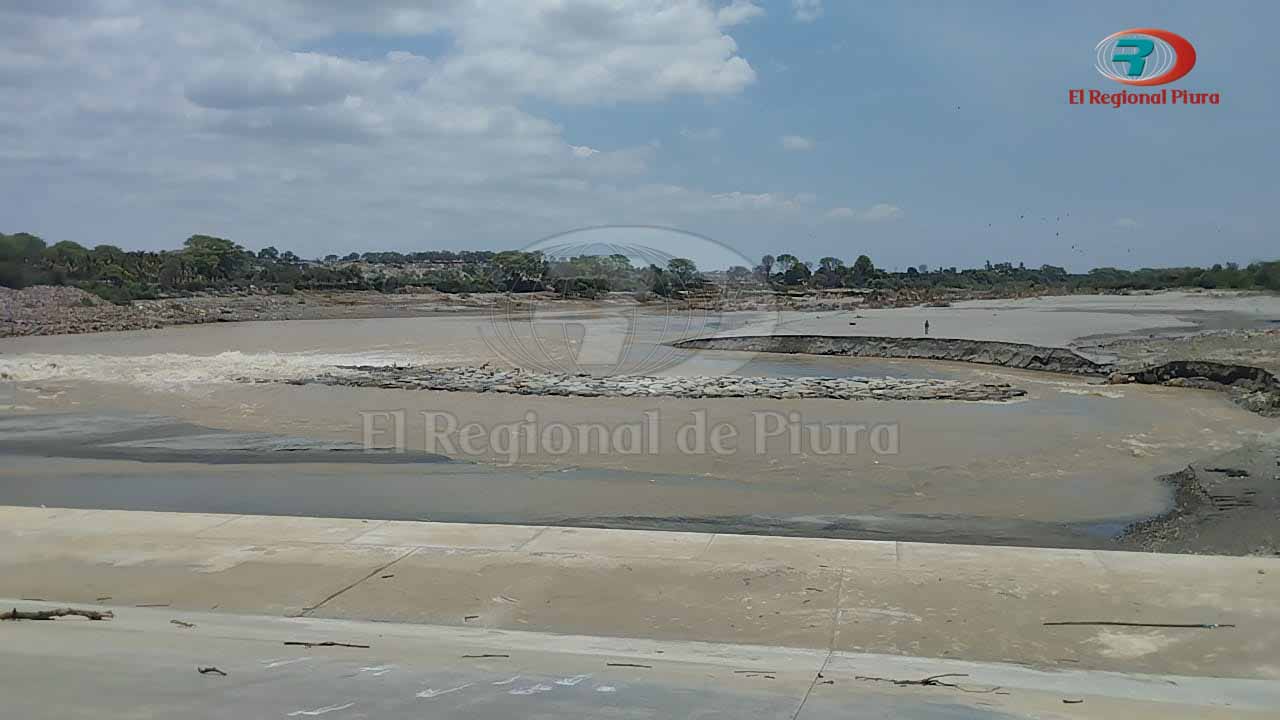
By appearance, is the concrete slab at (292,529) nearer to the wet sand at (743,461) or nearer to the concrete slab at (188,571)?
the concrete slab at (188,571)

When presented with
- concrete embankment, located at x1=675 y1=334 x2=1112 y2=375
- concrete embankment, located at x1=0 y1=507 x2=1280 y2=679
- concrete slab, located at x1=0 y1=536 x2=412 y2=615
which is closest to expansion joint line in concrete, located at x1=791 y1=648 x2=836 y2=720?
concrete embankment, located at x1=0 y1=507 x2=1280 y2=679

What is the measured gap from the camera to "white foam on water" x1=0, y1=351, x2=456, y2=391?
21.1m

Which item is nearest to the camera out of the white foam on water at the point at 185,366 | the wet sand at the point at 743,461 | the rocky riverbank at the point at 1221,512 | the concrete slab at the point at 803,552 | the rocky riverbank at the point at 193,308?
the concrete slab at the point at 803,552

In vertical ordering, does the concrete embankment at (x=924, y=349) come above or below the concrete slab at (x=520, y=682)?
above

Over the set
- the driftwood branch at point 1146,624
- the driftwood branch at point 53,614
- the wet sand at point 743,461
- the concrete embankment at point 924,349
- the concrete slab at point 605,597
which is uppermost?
the concrete embankment at point 924,349

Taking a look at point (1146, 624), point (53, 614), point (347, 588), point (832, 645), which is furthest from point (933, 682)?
point (53, 614)

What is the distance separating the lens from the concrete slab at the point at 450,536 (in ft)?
22.1

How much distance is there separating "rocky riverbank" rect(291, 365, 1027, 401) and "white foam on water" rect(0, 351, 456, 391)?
1.88 meters

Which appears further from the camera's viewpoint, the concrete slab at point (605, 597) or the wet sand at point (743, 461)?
the wet sand at point (743, 461)

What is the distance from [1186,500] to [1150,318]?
34019mm

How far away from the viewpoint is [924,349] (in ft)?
93.0

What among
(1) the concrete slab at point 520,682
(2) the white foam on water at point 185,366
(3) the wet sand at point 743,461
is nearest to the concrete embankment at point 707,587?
(1) the concrete slab at point 520,682

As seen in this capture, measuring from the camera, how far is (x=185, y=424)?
1478cm

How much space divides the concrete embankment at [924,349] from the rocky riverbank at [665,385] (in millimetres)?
4236
